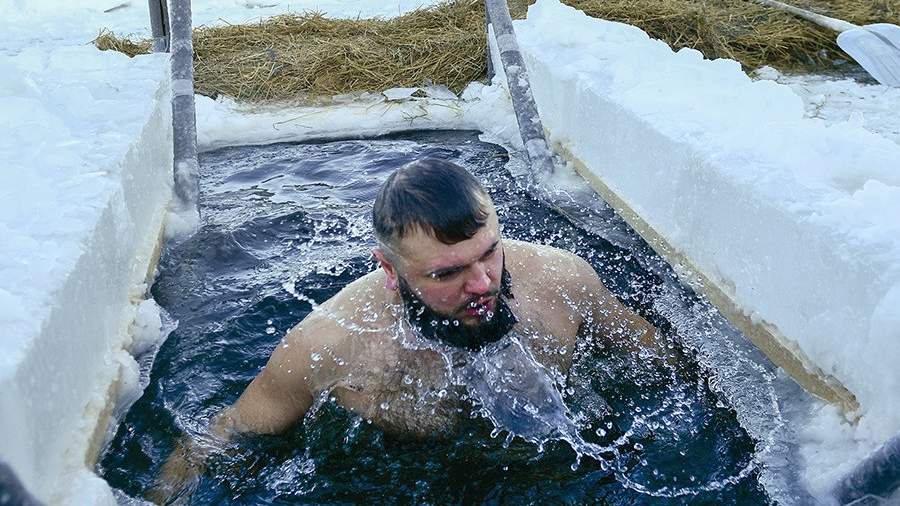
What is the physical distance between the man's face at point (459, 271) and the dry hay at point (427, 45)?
4296 mm

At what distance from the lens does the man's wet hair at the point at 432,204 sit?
259 cm

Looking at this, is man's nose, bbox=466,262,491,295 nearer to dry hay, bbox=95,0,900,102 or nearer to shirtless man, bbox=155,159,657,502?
shirtless man, bbox=155,159,657,502

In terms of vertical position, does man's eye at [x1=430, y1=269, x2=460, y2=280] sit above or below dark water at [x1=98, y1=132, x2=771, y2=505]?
above

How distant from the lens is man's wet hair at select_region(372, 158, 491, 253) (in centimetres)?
259

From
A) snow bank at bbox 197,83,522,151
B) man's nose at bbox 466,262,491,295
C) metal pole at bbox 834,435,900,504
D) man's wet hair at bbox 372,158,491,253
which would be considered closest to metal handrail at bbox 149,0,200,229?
snow bank at bbox 197,83,522,151

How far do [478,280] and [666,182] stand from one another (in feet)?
5.12

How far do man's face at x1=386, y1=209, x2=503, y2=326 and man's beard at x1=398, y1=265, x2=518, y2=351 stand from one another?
3cm

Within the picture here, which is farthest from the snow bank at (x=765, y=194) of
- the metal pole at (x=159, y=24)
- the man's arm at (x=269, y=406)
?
the metal pole at (x=159, y=24)

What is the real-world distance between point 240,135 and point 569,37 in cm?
222

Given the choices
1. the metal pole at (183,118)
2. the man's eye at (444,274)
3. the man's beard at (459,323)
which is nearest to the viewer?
the man's eye at (444,274)

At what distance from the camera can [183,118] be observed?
501 cm

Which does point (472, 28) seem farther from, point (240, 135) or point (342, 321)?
point (342, 321)

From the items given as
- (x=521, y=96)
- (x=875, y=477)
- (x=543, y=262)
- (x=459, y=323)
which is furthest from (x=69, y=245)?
(x=521, y=96)

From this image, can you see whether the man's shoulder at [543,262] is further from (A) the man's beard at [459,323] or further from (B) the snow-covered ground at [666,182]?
(B) the snow-covered ground at [666,182]
